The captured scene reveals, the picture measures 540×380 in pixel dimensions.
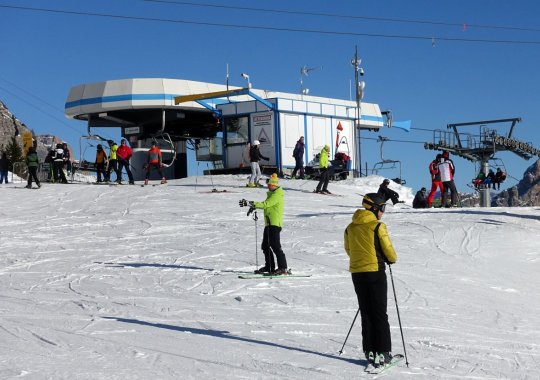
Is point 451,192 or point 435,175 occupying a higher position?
point 435,175

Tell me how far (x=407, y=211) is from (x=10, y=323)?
14.2m

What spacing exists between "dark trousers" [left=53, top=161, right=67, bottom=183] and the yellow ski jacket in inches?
901

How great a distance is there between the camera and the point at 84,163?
34.4 m

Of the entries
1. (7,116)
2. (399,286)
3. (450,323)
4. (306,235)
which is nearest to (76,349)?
(450,323)

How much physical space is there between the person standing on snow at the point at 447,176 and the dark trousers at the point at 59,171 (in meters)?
14.1

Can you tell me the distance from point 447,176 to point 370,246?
51.2ft

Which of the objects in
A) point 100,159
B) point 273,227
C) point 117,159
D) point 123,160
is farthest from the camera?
point 100,159

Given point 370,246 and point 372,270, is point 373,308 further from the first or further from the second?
point 370,246

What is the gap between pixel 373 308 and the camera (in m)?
6.67

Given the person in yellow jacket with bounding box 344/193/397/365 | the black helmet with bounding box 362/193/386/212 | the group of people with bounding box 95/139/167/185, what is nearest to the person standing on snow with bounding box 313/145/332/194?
the group of people with bounding box 95/139/167/185

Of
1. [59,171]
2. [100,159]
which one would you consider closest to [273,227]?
[100,159]

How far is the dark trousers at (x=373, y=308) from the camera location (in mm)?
6598

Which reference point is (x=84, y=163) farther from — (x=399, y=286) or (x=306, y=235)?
(x=399, y=286)

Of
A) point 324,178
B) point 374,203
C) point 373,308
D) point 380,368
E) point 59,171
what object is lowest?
point 380,368
